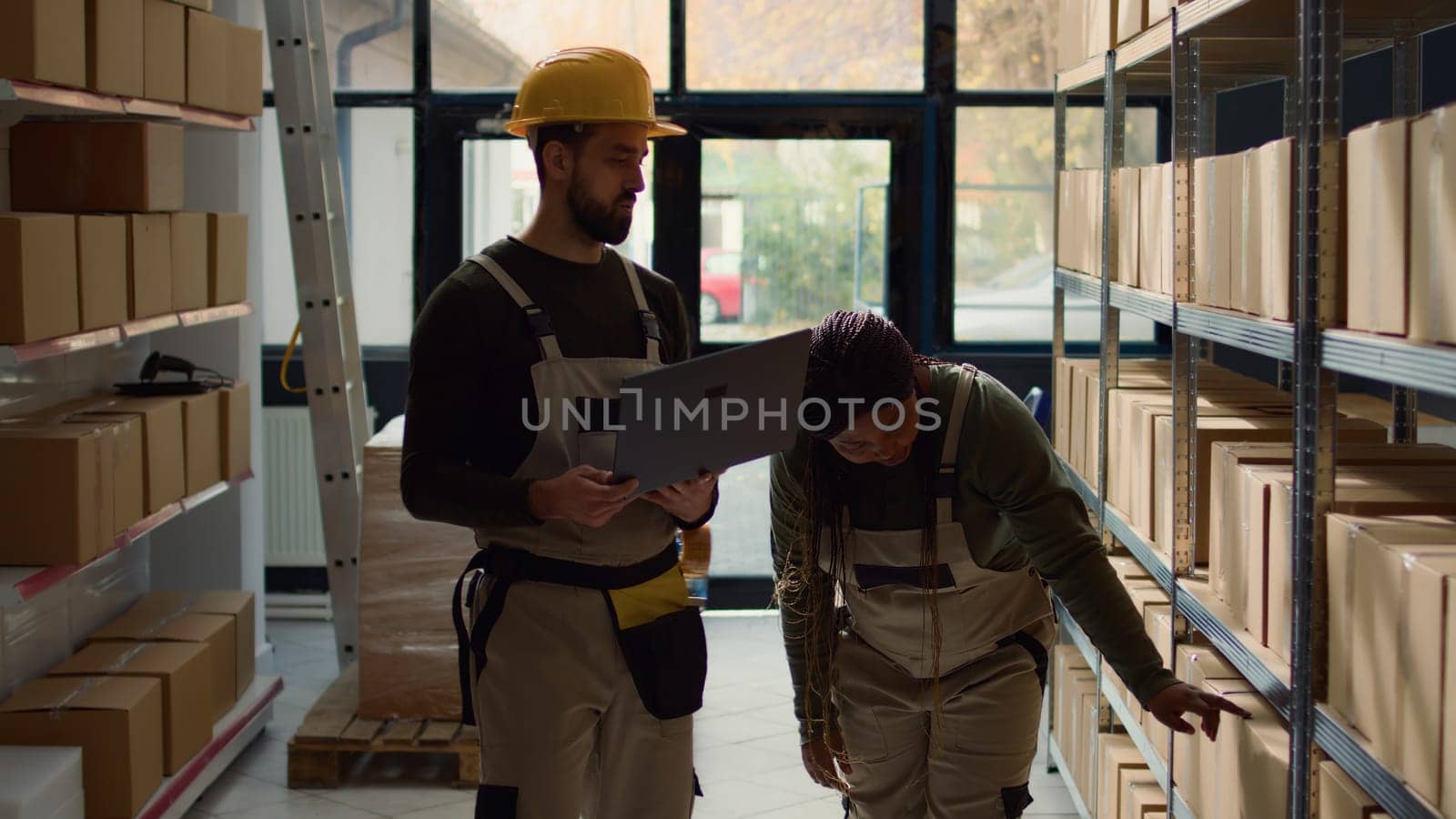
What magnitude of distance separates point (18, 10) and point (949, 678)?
2.41 meters

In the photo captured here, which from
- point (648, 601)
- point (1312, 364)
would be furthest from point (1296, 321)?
point (648, 601)

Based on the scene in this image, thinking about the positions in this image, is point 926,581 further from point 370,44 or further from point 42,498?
point 370,44

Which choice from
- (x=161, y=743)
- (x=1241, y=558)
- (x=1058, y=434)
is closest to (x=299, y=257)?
(x=161, y=743)

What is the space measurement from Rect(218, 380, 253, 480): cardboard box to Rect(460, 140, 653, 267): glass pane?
1.84 metres

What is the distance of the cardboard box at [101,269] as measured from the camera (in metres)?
3.54

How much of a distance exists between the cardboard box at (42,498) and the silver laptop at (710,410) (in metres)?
1.81

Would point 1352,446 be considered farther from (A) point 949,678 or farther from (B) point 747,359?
(B) point 747,359

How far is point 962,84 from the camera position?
20.8ft

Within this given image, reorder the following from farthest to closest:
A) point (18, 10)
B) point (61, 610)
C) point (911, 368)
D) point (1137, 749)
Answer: point (61, 610) → point (1137, 749) → point (18, 10) → point (911, 368)

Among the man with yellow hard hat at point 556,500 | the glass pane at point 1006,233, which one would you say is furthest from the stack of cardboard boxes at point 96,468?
the glass pane at point 1006,233

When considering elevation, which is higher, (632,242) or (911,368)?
(632,242)

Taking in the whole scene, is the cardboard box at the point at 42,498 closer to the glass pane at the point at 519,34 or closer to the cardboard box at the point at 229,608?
the cardboard box at the point at 229,608

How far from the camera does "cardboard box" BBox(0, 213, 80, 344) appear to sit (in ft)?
10.5

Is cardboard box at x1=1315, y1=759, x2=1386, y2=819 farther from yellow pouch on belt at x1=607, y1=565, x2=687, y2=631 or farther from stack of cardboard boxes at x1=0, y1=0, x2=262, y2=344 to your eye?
stack of cardboard boxes at x1=0, y1=0, x2=262, y2=344
